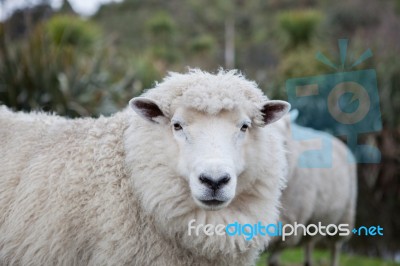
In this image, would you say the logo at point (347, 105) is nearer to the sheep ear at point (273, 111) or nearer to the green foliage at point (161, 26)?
the sheep ear at point (273, 111)

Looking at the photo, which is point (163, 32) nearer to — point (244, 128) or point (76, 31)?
point (76, 31)

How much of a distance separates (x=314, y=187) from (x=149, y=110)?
279 cm

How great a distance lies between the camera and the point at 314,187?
5293 millimetres

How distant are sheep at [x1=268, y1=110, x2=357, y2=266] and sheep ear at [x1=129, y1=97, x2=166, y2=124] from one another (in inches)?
79.3

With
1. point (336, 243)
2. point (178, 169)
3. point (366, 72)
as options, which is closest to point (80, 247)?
point (178, 169)

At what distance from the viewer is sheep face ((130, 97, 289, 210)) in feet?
8.51

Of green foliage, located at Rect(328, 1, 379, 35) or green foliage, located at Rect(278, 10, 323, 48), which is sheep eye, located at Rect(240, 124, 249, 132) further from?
green foliage, located at Rect(328, 1, 379, 35)

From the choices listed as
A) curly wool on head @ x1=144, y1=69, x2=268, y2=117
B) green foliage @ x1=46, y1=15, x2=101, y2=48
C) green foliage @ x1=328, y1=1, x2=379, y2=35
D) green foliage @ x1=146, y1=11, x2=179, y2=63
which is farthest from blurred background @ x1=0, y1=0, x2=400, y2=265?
green foliage @ x1=328, y1=1, x2=379, y2=35

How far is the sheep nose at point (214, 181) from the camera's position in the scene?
2559 mm

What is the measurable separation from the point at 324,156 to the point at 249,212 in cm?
287

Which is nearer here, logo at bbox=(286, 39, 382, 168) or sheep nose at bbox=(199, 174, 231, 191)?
sheep nose at bbox=(199, 174, 231, 191)

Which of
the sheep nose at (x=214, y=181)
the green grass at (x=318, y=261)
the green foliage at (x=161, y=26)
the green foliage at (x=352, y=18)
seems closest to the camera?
the sheep nose at (x=214, y=181)

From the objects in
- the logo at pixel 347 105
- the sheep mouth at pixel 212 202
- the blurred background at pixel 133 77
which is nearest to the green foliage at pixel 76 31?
the blurred background at pixel 133 77

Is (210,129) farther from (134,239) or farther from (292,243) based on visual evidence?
(292,243)
